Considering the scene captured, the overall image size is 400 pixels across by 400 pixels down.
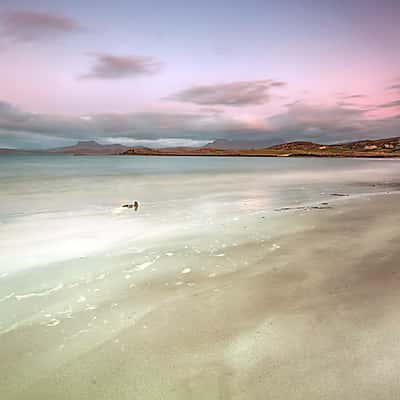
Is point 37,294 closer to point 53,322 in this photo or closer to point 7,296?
point 7,296

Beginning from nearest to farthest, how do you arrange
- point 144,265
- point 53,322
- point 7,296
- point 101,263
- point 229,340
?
point 229,340 < point 53,322 < point 7,296 < point 144,265 < point 101,263

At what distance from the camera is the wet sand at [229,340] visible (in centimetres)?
356

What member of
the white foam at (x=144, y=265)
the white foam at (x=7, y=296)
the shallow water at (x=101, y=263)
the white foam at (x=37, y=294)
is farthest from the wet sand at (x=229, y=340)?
the white foam at (x=7, y=296)

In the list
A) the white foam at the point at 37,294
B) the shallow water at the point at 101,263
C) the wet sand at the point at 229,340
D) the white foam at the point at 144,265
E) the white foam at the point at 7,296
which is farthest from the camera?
the white foam at the point at 144,265

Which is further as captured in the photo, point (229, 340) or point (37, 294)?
point (37, 294)

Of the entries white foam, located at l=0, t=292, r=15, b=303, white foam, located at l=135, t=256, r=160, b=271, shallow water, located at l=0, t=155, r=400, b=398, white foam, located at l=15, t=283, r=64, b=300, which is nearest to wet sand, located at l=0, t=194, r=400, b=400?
shallow water, located at l=0, t=155, r=400, b=398

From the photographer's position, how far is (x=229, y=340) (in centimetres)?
439

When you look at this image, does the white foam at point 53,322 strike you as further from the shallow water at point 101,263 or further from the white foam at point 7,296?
the white foam at point 7,296

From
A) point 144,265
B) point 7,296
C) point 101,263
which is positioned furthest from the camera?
point 101,263

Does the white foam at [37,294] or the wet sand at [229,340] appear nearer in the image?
the wet sand at [229,340]

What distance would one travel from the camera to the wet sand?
11.7ft

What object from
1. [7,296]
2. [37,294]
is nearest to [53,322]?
[37,294]

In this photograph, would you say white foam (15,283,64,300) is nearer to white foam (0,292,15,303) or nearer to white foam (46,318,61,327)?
white foam (0,292,15,303)

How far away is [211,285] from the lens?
625cm
